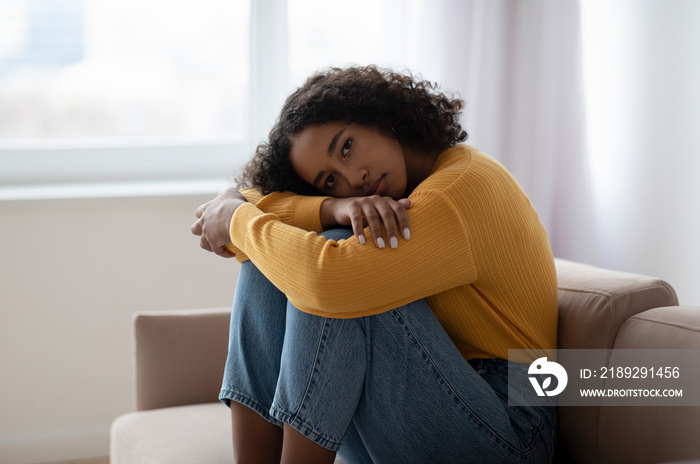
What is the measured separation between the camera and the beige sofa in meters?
A: 1.13

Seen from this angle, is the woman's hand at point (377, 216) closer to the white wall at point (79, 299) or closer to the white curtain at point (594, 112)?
the white curtain at point (594, 112)

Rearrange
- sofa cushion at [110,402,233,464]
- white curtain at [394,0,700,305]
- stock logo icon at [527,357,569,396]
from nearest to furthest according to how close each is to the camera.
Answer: stock logo icon at [527,357,569,396]
sofa cushion at [110,402,233,464]
white curtain at [394,0,700,305]

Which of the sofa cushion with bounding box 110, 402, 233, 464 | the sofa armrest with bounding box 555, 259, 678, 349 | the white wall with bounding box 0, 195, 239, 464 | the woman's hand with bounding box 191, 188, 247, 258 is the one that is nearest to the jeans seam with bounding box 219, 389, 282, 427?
the sofa cushion with bounding box 110, 402, 233, 464

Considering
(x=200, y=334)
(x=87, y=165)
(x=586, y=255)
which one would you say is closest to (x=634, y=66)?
(x=586, y=255)

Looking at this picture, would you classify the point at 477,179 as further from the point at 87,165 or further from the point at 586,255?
the point at 87,165

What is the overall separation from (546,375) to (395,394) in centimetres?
30

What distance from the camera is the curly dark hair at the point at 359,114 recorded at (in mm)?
1280

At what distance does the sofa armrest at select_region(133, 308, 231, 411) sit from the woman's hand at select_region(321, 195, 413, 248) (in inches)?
23.9

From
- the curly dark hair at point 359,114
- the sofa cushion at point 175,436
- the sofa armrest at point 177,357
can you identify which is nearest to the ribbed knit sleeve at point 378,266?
the curly dark hair at point 359,114

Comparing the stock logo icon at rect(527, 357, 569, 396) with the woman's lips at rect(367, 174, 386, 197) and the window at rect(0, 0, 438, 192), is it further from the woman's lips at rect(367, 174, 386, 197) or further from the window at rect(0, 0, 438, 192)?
Answer: the window at rect(0, 0, 438, 192)

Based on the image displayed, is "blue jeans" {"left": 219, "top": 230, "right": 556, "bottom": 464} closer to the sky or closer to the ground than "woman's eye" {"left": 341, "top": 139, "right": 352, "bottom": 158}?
closer to the ground

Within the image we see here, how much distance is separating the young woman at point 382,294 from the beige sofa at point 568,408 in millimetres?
74

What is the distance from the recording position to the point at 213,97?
258cm

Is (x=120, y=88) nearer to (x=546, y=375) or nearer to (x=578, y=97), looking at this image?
(x=578, y=97)
